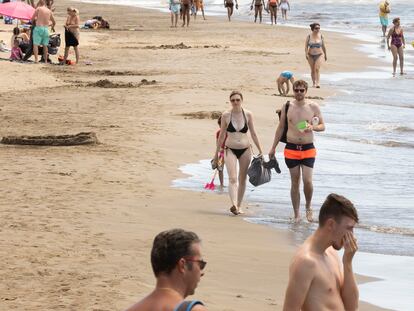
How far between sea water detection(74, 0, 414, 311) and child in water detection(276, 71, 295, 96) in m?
0.87

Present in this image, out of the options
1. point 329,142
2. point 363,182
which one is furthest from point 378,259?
point 329,142

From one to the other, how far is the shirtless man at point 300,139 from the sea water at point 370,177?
361 millimetres

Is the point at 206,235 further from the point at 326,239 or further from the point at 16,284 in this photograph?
the point at 326,239

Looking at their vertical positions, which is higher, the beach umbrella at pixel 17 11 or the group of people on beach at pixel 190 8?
the beach umbrella at pixel 17 11

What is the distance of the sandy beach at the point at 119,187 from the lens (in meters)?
8.27

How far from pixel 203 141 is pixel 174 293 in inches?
467

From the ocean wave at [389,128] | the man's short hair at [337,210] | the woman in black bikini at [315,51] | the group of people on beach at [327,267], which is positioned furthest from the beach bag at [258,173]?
the woman in black bikini at [315,51]

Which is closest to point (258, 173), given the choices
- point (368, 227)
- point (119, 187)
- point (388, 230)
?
point (368, 227)

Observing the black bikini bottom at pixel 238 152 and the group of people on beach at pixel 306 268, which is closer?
the group of people on beach at pixel 306 268

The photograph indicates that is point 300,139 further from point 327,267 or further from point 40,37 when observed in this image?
point 40,37

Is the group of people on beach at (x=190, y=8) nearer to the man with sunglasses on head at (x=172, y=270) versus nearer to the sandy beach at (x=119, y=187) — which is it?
the sandy beach at (x=119, y=187)

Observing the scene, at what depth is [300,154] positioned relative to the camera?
11.7 m

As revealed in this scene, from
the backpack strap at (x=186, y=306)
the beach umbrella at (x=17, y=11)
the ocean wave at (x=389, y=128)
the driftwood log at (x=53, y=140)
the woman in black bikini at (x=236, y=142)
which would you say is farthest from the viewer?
the beach umbrella at (x=17, y=11)

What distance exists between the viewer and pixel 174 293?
428 centimetres
